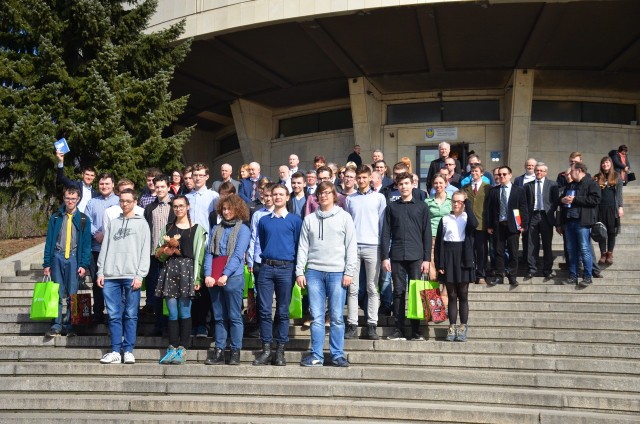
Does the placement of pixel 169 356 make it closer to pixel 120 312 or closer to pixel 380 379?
pixel 120 312

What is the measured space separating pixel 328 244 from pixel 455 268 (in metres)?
1.63

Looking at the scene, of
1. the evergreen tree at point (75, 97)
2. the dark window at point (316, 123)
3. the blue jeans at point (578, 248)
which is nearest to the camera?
the blue jeans at point (578, 248)

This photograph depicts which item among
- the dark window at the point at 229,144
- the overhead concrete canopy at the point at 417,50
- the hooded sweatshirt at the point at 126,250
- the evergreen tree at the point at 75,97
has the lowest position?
the hooded sweatshirt at the point at 126,250

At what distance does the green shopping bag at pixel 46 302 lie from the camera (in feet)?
27.8

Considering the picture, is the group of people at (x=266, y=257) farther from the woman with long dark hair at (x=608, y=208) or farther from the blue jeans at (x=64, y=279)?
the woman with long dark hair at (x=608, y=208)

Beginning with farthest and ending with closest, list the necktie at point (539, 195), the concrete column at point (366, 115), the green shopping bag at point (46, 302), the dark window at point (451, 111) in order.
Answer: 1. the dark window at point (451, 111)
2. the concrete column at point (366, 115)
3. the necktie at point (539, 195)
4. the green shopping bag at point (46, 302)

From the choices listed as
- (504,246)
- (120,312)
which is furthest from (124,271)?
(504,246)

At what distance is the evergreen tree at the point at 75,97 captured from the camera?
45.1 feet

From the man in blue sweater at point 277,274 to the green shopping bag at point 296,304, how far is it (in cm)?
38

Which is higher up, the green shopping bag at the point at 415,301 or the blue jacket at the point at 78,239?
the blue jacket at the point at 78,239

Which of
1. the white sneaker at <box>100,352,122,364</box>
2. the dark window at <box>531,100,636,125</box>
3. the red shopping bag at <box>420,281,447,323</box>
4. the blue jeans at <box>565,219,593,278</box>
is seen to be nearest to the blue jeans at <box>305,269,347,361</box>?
the red shopping bag at <box>420,281,447,323</box>

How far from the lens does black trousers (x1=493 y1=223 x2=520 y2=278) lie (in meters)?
10.2

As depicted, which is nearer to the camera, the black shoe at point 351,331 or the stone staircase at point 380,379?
the stone staircase at point 380,379

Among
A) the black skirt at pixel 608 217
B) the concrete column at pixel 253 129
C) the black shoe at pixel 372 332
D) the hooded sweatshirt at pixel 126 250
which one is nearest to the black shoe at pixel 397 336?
the black shoe at pixel 372 332
